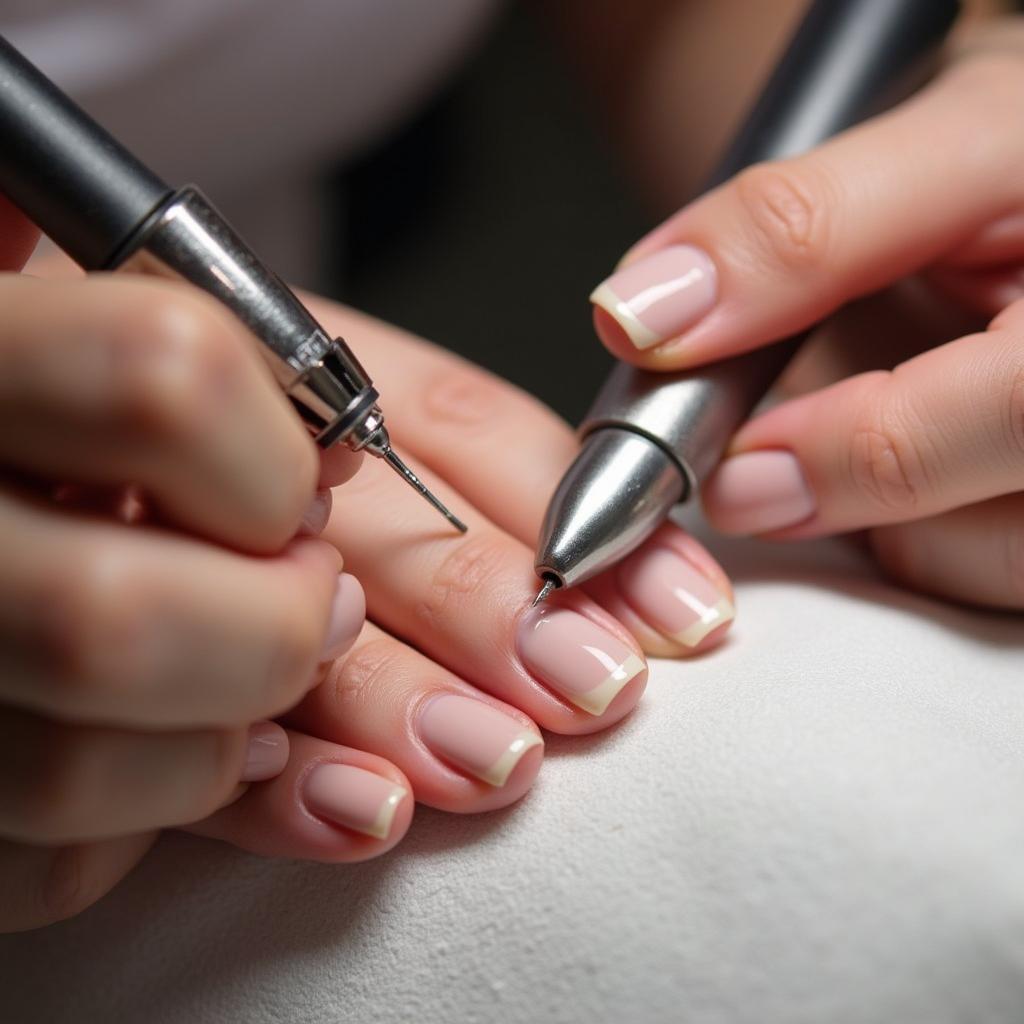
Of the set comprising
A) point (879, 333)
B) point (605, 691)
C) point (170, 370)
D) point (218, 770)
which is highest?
point (170, 370)

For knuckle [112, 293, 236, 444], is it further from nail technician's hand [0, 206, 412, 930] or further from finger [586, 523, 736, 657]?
finger [586, 523, 736, 657]

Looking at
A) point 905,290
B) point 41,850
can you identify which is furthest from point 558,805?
point 905,290

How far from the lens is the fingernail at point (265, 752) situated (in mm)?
401

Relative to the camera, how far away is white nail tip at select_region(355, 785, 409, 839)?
39 cm

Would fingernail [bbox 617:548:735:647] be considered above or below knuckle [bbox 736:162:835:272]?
below

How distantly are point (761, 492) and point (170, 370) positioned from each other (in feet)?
1.04

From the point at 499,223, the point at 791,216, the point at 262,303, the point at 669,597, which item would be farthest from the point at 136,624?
the point at 499,223

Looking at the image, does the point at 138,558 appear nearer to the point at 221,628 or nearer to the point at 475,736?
the point at 221,628

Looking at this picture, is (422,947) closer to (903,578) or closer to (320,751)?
(320,751)

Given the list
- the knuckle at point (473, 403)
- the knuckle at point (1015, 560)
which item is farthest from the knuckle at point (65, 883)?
the knuckle at point (1015, 560)

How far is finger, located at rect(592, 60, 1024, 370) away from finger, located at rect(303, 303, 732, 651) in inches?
3.8

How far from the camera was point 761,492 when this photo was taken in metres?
0.50

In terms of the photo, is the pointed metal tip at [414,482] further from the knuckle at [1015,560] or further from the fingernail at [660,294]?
the knuckle at [1015,560]

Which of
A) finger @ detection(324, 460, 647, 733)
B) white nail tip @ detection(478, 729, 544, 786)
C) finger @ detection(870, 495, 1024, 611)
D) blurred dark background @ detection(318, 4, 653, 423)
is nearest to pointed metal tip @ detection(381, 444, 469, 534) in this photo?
finger @ detection(324, 460, 647, 733)
